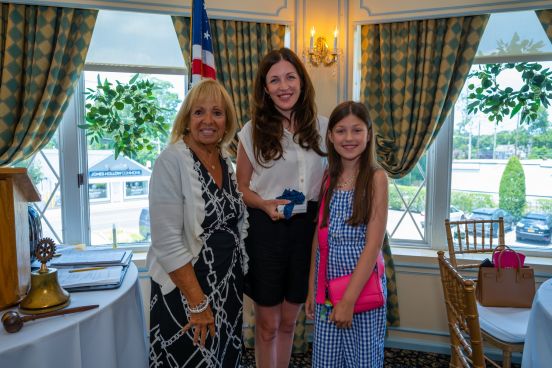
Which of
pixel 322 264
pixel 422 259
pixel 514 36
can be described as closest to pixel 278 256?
pixel 322 264

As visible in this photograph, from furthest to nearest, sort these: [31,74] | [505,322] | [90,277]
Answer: [31,74], [505,322], [90,277]

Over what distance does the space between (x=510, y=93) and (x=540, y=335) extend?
1.95 metres

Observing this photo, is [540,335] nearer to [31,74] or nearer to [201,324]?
[201,324]

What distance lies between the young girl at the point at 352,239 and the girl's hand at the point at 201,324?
0.45 metres

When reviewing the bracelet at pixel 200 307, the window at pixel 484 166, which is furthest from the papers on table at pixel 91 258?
the window at pixel 484 166

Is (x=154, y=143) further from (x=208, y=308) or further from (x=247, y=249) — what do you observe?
(x=208, y=308)

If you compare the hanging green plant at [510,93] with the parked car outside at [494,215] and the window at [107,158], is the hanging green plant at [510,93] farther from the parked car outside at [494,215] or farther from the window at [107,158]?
the window at [107,158]

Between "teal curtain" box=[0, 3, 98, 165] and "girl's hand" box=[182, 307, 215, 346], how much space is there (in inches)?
72.1

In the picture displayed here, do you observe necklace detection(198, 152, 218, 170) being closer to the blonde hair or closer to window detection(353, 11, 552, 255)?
the blonde hair

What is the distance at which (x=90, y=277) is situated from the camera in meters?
1.31

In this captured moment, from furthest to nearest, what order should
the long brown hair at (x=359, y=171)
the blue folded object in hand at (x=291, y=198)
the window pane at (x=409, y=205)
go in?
1. the window pane at (x=409, y=205)
2. the blue folded object in hand at (x=291, y=198)
3. the long brown hair at (x=359, y=171)

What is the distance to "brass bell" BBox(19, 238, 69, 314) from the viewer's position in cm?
105

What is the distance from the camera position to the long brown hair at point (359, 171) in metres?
1.49

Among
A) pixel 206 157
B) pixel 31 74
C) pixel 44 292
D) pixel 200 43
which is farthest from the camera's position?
pixel 31 74
